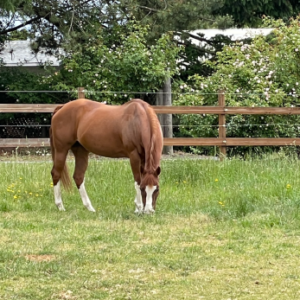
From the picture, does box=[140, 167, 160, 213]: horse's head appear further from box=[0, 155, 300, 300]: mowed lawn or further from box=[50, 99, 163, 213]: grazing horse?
box=[0, 155, 300, 300]: mowed lawn

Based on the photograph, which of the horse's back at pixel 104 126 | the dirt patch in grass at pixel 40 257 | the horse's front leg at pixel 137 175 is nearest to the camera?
the dirt patch in grass at pixel 40 257

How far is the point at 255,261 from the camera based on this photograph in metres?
4.41

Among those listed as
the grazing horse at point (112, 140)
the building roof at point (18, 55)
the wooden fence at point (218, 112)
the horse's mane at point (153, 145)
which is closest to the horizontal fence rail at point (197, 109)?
the wooden fence at point (218, 112)

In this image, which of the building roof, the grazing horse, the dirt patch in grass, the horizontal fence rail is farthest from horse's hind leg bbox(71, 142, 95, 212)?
the building roof

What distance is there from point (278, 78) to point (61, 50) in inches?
248

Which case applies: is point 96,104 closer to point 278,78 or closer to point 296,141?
point 296,141

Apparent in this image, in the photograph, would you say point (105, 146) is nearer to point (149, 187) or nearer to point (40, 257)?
point (149, 187)

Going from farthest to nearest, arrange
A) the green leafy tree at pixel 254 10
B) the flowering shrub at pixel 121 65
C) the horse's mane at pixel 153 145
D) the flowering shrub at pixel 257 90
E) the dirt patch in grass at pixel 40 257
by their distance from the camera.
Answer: the green leafy tree at pixel 254 10, the flowering shrub at pixel 121 65, the flowering shrub at pixel 257 90, the horse's mane at pixel 153 145, the dirt patch in grass at pixel 40 257

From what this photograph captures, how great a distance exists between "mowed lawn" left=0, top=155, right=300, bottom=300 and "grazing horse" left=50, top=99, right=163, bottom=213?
318 millimetres

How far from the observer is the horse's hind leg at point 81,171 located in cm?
694

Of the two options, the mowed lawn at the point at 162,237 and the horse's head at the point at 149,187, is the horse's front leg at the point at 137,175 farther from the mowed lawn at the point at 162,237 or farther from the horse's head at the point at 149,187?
the horse's head at the point at 149,187

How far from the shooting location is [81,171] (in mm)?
7227

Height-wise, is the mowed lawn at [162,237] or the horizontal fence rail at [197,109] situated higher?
the horizontal fence rail at [197,109]

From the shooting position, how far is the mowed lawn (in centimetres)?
377
